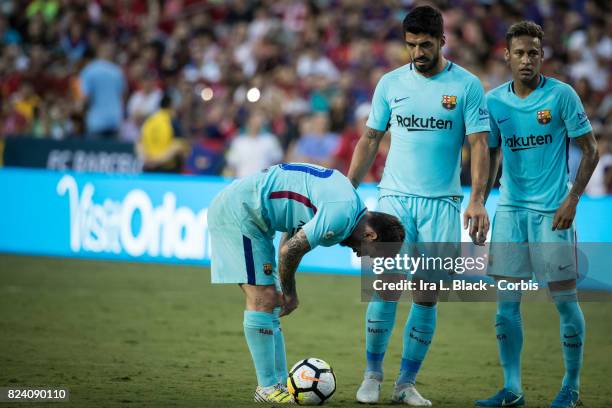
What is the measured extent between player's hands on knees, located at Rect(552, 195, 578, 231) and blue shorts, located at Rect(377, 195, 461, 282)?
635 mm

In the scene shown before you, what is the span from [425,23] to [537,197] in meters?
1.36

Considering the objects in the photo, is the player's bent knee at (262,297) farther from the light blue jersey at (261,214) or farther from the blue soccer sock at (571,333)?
the blue soccer sock at (571,333)

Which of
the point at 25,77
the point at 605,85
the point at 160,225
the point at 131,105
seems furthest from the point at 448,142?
the point at 25,77

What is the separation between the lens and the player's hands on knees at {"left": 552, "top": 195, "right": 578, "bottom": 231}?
691cm

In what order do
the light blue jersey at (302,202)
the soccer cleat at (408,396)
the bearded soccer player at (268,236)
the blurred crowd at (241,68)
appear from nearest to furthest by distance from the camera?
the light blue jersey at (302,202) → the bearded soccer player at (268,236) → the soccer cleat at (408,396) → the blurred crowd at (241,68)

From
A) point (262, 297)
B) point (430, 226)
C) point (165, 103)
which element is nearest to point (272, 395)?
point (262, 297)

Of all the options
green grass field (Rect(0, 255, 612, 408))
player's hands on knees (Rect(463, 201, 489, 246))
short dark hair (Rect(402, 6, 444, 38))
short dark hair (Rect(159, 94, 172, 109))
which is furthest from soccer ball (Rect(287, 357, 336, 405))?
short dark hair (Rect(159, 94, 172, 109))

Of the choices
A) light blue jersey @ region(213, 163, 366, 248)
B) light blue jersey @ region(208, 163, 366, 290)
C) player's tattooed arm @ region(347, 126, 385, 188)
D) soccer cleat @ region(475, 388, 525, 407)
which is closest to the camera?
light blue jersey @ region(213, 163, 366, 248)

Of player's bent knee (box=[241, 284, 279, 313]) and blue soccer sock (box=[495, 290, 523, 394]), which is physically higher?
player's bent knee (box=[241, 284, 279, 313])

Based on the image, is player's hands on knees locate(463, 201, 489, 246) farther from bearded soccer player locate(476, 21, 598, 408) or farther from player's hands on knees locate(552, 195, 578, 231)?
player's hands on knees locate(552, 195, 578, 231)

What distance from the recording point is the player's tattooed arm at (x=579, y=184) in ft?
22.7

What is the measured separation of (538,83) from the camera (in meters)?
7.17

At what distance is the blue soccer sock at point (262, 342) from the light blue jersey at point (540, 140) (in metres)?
1.80

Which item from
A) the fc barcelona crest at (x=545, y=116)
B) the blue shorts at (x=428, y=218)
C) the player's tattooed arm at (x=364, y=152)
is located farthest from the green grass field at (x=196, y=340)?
the fc barcelona crest at (x=545, y=116)
